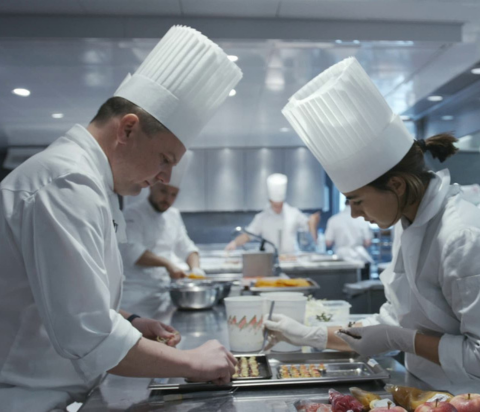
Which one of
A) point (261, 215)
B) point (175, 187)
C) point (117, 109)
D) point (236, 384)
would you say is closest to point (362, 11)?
point (175, 187)

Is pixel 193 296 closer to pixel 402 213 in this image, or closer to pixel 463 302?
pixel 402 213

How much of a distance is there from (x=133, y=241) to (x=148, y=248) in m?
0.22

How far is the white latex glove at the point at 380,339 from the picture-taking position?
1.47 meters

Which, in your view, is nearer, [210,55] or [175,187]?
[210,55]

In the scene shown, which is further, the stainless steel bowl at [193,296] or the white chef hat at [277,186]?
the white chef hat at [277,186]

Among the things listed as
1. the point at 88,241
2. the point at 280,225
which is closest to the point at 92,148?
the point at 88,241

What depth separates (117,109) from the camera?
4.77ft

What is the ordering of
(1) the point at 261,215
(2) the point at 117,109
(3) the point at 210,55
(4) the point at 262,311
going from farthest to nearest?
(1) the point at 261,215 → (4) the point at 262,311 → (3) the point at 210,55 → (2) the point at 117,109

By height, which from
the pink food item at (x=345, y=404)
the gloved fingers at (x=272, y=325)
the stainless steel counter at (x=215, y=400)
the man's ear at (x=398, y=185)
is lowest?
the stainless steel counter at (x=215, y=400)

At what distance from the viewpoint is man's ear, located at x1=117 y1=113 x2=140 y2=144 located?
1402 millimetres

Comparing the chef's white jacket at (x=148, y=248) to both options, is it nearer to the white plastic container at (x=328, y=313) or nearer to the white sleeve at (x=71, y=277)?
the white plastic container at (x=328, y=313)

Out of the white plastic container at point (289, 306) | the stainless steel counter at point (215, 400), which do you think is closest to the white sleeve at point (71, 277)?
the stainless steel counter at point (215, 400)

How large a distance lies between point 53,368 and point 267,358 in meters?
0.62

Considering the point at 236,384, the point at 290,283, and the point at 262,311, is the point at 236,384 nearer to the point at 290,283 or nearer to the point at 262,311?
the point at 262,311
